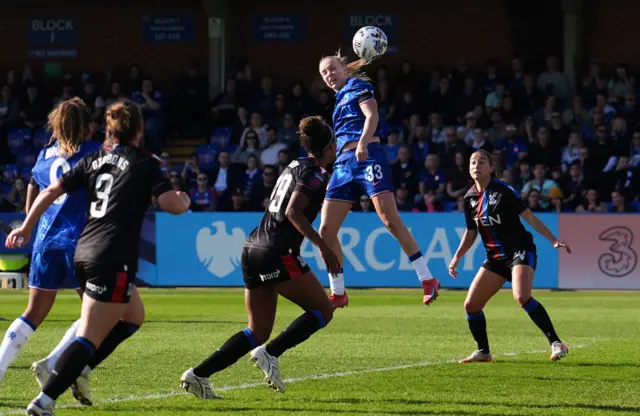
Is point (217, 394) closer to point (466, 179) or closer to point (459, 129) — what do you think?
point (466, 179)

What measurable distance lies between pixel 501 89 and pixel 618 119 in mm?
2917

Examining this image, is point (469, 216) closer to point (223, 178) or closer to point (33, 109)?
point (223, 178)

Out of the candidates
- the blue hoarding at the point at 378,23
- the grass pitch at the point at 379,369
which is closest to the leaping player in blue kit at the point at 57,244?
the grass pitch at the point at 379,369

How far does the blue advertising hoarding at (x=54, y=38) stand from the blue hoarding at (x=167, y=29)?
2003mm

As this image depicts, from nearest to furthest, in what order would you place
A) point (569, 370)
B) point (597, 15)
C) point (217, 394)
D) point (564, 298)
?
point (217, 394) → point (569, 370) → point (564, 298) → point (597, 15)

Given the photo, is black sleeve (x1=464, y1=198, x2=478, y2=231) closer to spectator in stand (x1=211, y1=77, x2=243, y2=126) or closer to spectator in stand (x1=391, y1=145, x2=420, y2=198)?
spectator in stand (x1=391, y1=145, x2=420, y2=198)

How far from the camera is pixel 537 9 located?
3247cm

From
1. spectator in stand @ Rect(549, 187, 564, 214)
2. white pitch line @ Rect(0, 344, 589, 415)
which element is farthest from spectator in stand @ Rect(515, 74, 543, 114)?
white pitch line @ Rect(0, 344, 589, 415)

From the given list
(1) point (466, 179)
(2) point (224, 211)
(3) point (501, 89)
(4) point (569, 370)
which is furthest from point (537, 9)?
(4) point (569, 370)

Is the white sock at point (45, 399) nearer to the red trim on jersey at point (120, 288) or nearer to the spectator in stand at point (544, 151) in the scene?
the red trim on jersey at point (120, 288)

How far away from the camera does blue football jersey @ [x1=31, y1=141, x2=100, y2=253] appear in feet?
28.1

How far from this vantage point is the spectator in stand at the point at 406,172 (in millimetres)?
25442

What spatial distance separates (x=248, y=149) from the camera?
27.8 m

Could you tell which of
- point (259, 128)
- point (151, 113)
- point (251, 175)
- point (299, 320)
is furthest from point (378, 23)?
point (299, 320)
